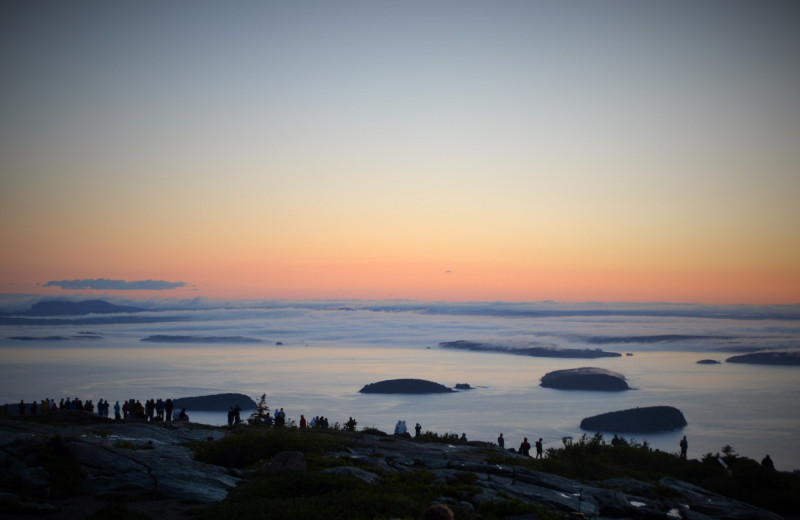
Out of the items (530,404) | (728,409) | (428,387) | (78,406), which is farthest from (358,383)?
(78,406)

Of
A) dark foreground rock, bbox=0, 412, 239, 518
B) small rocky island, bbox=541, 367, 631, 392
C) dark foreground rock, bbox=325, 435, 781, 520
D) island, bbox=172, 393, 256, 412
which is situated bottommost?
small rocky island, bbox=541, 367, 631, 392

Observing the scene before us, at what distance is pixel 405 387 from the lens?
132 meters

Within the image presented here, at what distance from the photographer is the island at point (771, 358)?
7242 inches

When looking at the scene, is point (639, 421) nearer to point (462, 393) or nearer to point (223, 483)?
point (462, 393)

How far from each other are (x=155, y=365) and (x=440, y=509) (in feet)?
554

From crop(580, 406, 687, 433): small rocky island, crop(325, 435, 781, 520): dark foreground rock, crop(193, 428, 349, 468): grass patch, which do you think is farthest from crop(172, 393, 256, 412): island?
crop(325, 435, 781, 520): dark foreground rock

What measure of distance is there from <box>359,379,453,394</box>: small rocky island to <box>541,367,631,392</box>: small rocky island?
32.1 meters

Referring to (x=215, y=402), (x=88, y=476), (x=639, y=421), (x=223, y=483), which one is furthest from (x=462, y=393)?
(x=88, y=476)

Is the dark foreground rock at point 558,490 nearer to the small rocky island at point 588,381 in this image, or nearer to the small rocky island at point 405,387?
the small rocky island at point 405,387

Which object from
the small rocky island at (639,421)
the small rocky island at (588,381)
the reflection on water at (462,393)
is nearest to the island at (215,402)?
the reflection on water at (462,393)

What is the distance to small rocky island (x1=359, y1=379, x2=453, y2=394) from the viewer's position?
130 meters

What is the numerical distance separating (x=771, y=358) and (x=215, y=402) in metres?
174

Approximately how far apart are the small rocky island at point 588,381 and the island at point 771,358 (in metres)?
65.2

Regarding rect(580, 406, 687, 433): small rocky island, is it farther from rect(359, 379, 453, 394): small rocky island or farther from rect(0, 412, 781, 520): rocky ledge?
rect(0, 412, 781, 520): rocky ledge
